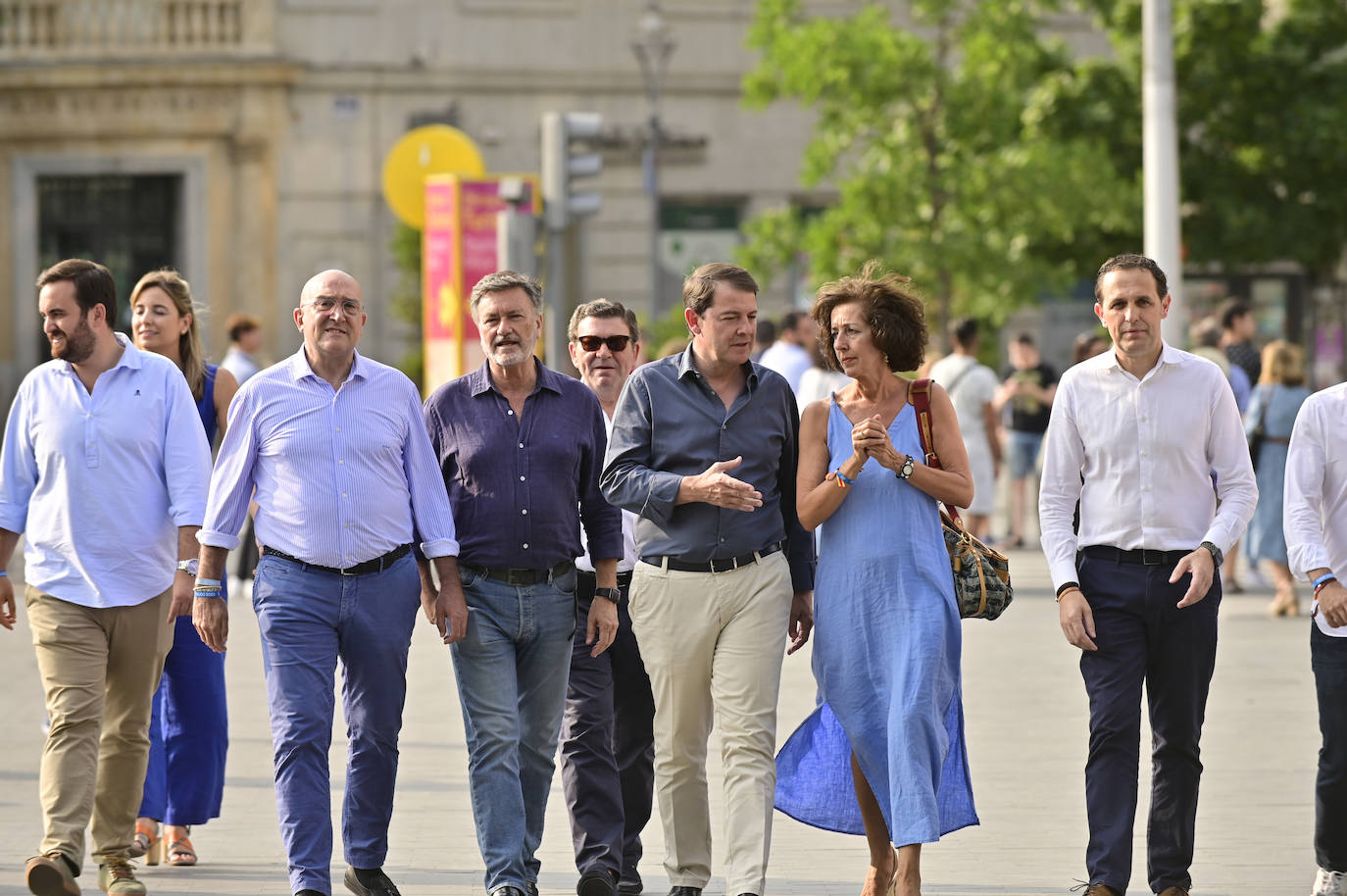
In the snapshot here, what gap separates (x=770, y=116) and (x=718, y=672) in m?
25.9

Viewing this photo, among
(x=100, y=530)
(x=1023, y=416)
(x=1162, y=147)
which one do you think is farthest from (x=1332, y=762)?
(x=1023, y=416)

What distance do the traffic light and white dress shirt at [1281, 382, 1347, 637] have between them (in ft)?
31.4

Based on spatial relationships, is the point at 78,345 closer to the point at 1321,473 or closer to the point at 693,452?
the point at 693,452

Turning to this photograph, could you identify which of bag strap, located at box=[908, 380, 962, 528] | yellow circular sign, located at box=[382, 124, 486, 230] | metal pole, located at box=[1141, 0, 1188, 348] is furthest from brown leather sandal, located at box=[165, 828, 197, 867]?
metal pole, located at box=[1141, 0, 1188, 348]

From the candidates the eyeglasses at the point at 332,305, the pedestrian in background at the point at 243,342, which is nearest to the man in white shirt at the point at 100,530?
the eyeglasses at the point at 332,305

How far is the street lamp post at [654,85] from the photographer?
96.7 feet

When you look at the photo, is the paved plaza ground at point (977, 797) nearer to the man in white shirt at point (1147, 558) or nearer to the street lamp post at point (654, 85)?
the man in white shirt at point (1147, 558)

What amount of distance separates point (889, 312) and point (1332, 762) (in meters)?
1.98

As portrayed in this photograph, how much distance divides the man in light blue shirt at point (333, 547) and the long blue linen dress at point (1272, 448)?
30.6 feet

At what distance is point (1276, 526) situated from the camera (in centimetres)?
1479

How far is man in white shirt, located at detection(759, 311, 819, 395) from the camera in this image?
49.5ft

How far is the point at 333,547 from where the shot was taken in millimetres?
6324

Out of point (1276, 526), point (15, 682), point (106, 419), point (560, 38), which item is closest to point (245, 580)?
point (15, 682)

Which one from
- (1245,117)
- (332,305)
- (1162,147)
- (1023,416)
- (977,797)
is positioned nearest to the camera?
(332,305)
